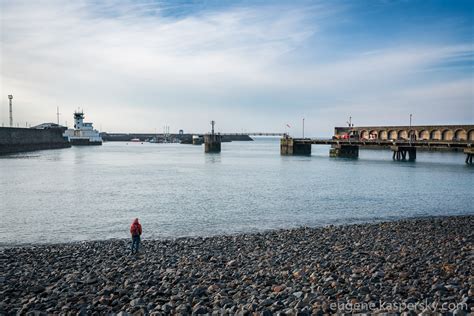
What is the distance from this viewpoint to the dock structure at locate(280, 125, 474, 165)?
80562mm

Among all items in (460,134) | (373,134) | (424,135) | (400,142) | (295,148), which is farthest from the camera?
(373,134)

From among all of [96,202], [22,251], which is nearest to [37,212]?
[96,202]

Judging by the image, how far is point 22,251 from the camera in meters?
16.7

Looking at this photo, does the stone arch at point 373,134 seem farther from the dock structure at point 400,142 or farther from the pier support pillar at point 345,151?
the pier support pillar at point 345,151

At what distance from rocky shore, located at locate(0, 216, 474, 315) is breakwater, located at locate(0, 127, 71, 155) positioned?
100 m

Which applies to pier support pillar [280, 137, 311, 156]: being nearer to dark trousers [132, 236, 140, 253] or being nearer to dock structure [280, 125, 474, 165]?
dock structure [280, 125, 474, 165]

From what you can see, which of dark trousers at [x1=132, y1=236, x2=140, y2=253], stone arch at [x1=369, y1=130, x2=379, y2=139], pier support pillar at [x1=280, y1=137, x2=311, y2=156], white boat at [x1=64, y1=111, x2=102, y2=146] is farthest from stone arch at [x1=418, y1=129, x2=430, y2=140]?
white boat at [x1=64, y1=111, x2=102, y2=146]

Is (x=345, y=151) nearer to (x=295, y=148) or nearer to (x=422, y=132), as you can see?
(x=295, y=148)

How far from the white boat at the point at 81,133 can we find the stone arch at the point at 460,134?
14614 cm

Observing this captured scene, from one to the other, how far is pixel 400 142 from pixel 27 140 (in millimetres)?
107709

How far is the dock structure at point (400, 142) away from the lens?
80.6 meters

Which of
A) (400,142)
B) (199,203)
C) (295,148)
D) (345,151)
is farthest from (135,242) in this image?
(295,148)

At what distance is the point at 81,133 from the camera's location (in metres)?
176

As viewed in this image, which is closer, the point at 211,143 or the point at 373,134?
the point at 211,143
